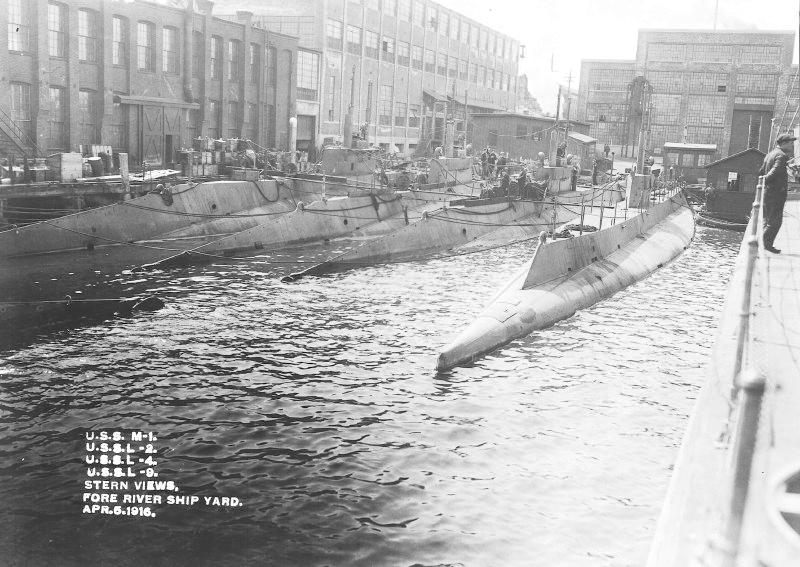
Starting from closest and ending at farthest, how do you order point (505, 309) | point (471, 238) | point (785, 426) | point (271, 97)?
1. point (785, 426)
2. point (505, 309)
3. point (471, 238)
4. point (271, 97)

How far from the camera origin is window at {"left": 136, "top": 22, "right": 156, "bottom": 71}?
46.0 metres

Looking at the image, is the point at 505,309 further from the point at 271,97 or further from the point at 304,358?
the point at 271,97

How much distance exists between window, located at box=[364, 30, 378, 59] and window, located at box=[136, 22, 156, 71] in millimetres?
27738

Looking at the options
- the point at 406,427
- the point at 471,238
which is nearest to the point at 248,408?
the point at 406,427

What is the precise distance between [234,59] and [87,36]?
13.9m

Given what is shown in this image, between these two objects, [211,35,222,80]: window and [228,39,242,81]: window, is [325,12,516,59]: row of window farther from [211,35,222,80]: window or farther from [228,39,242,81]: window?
[211,35,222,80]: window

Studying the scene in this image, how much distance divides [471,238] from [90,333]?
2128 centimetres

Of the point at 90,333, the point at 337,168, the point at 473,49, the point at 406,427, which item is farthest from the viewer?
the point at 473,49

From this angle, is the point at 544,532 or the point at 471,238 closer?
the point at 544,532

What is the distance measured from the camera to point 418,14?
78.7 m

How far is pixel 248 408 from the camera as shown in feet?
44.7

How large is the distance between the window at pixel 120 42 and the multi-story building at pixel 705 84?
54.8 metres

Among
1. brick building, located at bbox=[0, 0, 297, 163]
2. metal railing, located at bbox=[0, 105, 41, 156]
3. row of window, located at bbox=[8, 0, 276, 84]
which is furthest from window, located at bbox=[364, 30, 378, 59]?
metal railing, located at bbox=[0, 105, 41, 156]

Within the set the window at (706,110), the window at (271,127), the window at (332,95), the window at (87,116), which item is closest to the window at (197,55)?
the window at (271,127)
